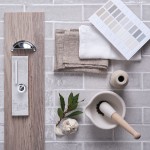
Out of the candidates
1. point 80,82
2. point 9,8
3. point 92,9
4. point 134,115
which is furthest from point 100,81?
point 9,8

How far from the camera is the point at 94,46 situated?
43.5 inches

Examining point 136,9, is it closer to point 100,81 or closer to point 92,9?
point 92,9

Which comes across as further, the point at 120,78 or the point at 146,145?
the point at 146,145

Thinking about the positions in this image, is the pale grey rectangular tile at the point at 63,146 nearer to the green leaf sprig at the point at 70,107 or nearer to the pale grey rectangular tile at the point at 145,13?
the green leaf sprig at the point at 70,107

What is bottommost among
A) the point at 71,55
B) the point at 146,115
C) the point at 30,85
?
the point at 146,115

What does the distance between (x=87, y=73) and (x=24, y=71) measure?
0.26 m

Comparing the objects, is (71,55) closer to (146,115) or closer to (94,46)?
(94,46)

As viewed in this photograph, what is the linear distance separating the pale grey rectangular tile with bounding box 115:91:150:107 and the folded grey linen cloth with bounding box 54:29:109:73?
14 centimetres

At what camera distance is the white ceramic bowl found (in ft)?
3.45

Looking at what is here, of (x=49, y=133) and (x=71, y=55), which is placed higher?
(x=71, y=55)

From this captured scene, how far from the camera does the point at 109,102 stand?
1.10 m

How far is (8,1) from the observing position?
3.71 feet

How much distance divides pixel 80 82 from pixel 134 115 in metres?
0.26

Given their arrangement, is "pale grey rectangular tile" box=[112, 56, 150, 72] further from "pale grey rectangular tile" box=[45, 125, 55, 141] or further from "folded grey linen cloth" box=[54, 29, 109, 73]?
"pale grey rectangular tile" box=[45, 125, 55, 141]
